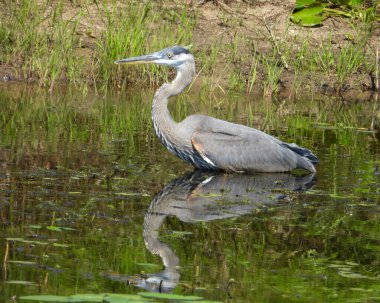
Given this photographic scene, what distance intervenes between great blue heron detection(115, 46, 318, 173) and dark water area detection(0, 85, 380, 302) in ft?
0.53

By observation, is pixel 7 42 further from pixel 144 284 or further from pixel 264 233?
pixel 144 284

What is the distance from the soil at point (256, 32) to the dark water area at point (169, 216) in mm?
4008

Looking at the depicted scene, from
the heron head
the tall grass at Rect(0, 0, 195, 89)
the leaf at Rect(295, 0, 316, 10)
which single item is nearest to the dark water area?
the heron head

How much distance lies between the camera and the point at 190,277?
589 centimetres

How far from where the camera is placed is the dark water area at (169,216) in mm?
5805

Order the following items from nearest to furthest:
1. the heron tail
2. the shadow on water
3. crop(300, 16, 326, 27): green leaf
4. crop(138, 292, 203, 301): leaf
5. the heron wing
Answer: crop(138, 292, 203, 301): leaf → the shadow on water → the heron wing → the heron tail → crop(300, 16, 326, 27): green leaf

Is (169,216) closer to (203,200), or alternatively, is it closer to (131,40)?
(203,200)

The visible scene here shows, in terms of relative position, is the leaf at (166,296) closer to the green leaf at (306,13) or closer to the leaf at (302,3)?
the green leaf at (306,13)

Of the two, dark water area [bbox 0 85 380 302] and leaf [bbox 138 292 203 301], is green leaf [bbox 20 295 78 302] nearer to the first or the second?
dark water area [bbox 0 85 380 302]

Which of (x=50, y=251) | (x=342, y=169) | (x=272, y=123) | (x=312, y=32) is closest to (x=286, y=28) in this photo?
(x=312, y=32)

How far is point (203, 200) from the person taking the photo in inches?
326

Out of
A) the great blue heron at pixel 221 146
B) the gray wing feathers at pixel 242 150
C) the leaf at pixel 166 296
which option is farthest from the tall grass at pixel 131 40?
the leaf at pixel 166 296

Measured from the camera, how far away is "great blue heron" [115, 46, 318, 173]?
10.0 metres

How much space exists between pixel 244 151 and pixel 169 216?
270cm
